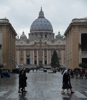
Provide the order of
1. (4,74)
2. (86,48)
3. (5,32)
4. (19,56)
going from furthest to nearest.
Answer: (19,56)
(86,48)
(5,32)
(4,74)

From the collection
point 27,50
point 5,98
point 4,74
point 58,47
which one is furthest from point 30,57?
point 5,98

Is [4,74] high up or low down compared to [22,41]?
down

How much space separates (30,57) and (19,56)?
7.36 metres

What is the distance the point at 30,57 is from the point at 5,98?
169 meters

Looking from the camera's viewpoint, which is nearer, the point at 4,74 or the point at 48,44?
the point at 4,74

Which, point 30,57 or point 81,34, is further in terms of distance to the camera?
point 30,57

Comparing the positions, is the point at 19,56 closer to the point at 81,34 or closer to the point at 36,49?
the point at 36,49

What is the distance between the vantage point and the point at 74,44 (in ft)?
219

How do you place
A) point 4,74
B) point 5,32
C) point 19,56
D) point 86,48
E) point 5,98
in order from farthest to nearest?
point 19,56
point 86,48
point 5,32
point 4,74
point 5,98

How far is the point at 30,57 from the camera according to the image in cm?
18412

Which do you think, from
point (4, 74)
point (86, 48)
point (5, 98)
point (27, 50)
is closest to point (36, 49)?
point (27, 50)

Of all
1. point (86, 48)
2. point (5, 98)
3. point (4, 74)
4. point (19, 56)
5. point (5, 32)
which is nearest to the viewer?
point (5, 98)

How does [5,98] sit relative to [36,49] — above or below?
below

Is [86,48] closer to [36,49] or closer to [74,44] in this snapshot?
[74,44]
